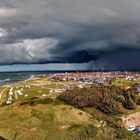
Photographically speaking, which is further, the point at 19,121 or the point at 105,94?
the point at 105,94

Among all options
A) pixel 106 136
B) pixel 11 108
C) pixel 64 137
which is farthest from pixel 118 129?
pixel 11 108

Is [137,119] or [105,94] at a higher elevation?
[105,94]

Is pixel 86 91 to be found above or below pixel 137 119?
above

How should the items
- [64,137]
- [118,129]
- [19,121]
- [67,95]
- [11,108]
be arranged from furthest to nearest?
[67,95] < [11,108] < [19,121] < [118,129] < [64,137]

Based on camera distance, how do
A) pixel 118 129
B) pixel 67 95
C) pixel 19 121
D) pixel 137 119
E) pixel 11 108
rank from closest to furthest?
1. pixel 118 129
2. pixel 19 121
3. pixel 11 108
4. pixel 137 119
5. pixel 67 95

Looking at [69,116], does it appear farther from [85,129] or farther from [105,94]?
[105,94]

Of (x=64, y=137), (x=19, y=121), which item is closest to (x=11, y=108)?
(x=19, y=121)

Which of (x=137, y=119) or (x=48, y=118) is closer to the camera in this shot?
(x=48, y=118)

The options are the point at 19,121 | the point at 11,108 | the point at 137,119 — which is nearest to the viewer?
the point at 19,121

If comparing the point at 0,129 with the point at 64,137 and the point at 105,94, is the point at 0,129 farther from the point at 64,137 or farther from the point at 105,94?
the point at 105,94
